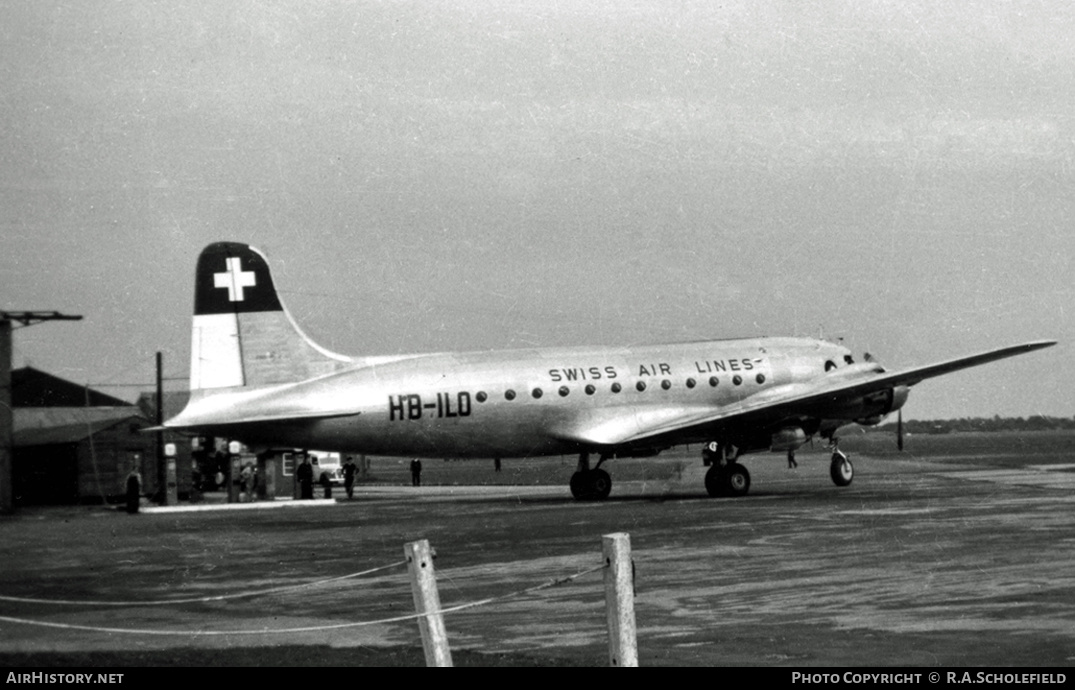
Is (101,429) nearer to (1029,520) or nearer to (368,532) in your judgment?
(368,532)

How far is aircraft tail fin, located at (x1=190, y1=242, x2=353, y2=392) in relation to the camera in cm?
3350

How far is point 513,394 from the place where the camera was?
34.8 m

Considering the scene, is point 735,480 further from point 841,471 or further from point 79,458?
point 79,458

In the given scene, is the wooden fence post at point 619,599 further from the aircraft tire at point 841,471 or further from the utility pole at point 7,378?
the aircraft tire at point 841,471

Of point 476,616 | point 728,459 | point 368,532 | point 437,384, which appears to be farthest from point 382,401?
point 476,616

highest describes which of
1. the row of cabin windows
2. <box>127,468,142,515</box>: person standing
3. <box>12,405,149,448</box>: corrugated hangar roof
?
<box>12,405,149,448</box>: corrugated hangar roof

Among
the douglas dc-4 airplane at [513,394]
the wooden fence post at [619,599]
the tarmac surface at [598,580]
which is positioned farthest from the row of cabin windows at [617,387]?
the wooden fence post at [619,599]

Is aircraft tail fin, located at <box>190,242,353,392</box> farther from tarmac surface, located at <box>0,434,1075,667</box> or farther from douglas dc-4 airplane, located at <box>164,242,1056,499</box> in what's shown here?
tarmac surface, located at <box>0,434,1075,667</box>

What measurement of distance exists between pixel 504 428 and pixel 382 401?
329 cm

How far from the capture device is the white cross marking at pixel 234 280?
34250mm

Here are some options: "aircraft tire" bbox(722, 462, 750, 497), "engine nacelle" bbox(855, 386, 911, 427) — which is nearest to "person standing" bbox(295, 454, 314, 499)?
"aircraft tire" bbox(722, 462, 750, 497)

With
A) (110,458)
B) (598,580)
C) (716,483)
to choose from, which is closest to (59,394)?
(110,458)

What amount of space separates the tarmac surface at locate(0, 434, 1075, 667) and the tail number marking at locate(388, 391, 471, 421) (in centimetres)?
227

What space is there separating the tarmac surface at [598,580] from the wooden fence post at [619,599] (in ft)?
5.64
